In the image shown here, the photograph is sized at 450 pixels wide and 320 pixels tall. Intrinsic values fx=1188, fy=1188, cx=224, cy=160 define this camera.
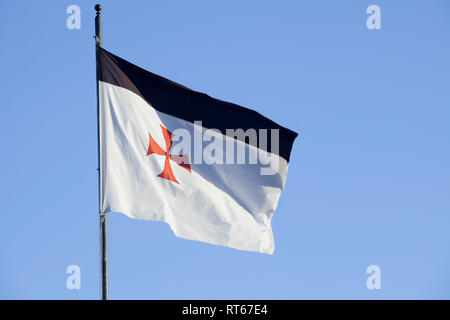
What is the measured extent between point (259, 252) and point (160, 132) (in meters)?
3.48

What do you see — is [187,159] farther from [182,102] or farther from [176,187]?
[182,102]

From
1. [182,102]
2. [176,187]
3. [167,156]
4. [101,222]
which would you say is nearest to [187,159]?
[167,156]

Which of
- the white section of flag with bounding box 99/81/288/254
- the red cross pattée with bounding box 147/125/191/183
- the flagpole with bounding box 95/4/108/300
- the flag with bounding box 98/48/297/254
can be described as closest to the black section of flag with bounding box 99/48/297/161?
the flag with bounding box 98/48/297/254

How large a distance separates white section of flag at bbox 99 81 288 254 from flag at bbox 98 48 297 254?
0.02 meters

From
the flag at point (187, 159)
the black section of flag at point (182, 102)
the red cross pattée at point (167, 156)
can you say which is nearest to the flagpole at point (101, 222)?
the flag at point (187, 159)

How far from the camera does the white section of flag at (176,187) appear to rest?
24344mm

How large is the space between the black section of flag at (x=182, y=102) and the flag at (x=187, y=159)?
0.07 feet

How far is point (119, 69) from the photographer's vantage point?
2533cm

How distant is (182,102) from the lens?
86.0ft

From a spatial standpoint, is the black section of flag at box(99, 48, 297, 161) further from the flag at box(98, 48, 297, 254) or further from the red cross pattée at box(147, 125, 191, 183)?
the red cross pattée at box(147, 125, 191, 183)

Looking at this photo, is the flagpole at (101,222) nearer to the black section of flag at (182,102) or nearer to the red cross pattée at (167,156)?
the black section of flag at (182,102)

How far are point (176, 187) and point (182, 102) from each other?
6.73 feet
